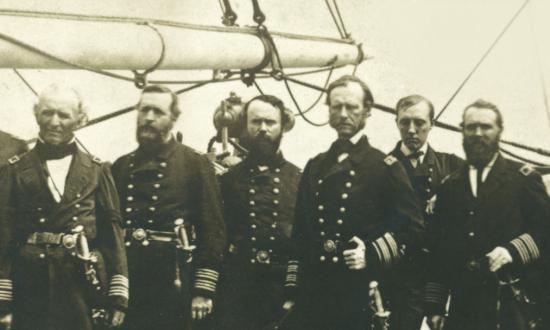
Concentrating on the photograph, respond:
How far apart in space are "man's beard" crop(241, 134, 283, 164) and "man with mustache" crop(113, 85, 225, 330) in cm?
57

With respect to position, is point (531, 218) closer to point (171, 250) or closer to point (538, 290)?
point (538, 290)

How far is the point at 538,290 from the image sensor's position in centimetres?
536

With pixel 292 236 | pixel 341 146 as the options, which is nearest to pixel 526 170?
pixel 341 146

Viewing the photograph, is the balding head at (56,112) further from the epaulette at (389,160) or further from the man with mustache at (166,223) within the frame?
the epaulette at (389,160)

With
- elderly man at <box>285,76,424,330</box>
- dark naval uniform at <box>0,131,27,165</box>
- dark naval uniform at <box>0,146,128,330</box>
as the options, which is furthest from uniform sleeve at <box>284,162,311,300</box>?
dark naval uniform at <box>0,131,27,165</box>

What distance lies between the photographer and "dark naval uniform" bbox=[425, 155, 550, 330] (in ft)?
17.0

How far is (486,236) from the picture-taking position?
5.34m

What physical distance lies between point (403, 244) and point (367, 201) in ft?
1.17

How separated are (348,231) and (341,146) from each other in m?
0.57

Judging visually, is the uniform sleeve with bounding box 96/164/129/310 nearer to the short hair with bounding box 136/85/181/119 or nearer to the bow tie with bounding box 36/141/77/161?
the bow tie with bounding box 36/141/77/161

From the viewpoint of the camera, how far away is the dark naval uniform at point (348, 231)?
17.1 feet

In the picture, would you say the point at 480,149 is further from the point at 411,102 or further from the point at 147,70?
the point at 147,70

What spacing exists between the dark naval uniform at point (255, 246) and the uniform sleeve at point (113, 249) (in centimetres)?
98

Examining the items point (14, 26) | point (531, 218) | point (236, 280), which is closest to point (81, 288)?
point (236, 280)
